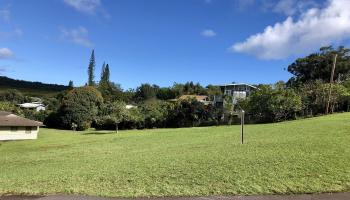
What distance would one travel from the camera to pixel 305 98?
2044 inches

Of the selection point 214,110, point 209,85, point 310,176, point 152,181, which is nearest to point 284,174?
point 310,176

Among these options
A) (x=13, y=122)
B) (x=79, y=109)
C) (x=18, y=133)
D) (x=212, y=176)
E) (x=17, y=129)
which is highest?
(x=79, y=109)

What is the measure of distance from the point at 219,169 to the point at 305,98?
136 ft

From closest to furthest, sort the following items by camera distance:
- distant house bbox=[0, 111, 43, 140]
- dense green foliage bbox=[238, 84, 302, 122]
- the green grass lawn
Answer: the green grass lawn, dense green foliage bbox=[238, 84, 302, 122], distant house bbox=[0, 111, 43, 140]

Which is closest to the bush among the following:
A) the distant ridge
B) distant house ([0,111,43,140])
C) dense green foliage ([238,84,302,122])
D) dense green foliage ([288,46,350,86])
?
distant house ([0,111,43,140])

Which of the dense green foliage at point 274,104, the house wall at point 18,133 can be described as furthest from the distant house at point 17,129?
the dense green foliage at point 274,104

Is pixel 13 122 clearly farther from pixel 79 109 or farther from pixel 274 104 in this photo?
pixel 274 104

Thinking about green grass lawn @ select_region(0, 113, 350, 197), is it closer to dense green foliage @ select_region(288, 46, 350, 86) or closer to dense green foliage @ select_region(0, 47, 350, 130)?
dense green foliage @ select_region(0, 47, 350, 130)

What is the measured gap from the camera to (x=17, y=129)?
5088cm

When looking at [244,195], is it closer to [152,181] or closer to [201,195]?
[201,195]

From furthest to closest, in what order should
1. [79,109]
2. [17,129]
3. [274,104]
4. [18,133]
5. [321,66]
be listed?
[321,66] < [79,109] < [18,133] < [17,129] < [274,104]

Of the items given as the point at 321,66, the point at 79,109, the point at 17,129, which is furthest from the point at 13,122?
the point at 321,66

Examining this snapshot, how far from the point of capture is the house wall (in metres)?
49.7

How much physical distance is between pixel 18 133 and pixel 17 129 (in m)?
0.54
